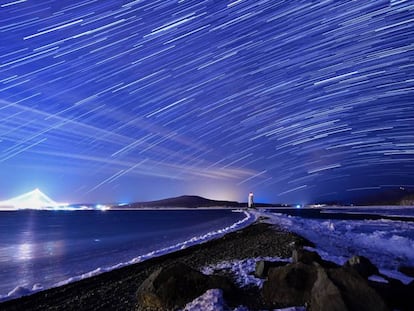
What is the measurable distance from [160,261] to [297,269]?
12.5 metres

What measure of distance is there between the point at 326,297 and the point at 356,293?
0.67m

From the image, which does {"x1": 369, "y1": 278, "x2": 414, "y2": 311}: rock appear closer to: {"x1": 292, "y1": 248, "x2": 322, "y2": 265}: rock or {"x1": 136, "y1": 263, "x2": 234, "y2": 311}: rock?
{"x1": 292, "y1": 248, "x2": 322, "y2": 265}: rock

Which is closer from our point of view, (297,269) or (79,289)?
(297,269)

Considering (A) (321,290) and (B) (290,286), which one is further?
(B) (290,286)

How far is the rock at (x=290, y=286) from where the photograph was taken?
936 cm

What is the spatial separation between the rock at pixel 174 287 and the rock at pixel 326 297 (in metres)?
2.82

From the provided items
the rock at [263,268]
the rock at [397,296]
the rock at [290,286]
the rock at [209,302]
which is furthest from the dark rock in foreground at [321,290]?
the rock at [263,268]

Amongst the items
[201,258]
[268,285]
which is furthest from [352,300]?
[201,258]

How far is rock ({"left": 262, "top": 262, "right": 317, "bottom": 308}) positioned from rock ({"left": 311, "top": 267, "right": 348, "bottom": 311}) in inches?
39.9

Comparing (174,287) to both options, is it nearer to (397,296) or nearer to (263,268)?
(263,268)

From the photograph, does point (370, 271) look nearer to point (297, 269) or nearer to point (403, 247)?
point (297, 269)

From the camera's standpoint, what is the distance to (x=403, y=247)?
27.4m

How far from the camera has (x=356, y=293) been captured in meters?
7.93

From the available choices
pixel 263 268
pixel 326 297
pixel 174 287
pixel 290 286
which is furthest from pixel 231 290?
pixel 326 297
